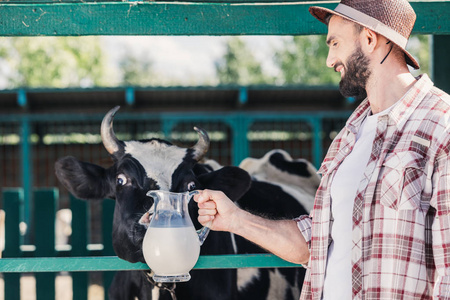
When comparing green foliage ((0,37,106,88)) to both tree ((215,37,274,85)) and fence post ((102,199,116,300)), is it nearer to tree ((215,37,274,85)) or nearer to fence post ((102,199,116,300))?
tree ((215,37,274,85))

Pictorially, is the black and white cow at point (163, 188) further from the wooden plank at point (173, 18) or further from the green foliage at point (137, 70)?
the green foliage at point (137, 70)

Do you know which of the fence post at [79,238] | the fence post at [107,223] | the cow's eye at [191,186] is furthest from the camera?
the fence post at [79,238]

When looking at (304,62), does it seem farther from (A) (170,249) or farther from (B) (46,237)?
(A) (170,249)

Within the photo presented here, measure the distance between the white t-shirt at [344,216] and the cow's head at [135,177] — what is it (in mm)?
1271

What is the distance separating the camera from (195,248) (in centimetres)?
215

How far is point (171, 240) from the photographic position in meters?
2.06

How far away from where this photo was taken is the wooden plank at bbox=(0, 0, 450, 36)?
120 inches

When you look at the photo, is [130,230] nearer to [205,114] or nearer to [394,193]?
[394,193]

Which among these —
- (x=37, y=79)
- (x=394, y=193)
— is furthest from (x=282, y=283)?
(x=37, y=79)

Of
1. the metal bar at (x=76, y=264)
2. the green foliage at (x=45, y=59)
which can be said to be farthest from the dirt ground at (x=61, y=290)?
the green foliage at (x=45, y=59)

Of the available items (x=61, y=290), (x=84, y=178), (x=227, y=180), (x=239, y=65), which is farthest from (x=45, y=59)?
(x=227, y=180)

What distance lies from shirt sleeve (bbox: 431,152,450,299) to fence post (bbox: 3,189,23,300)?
11.0 feet

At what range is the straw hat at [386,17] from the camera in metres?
2.09

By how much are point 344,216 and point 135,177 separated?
1.72 metres
